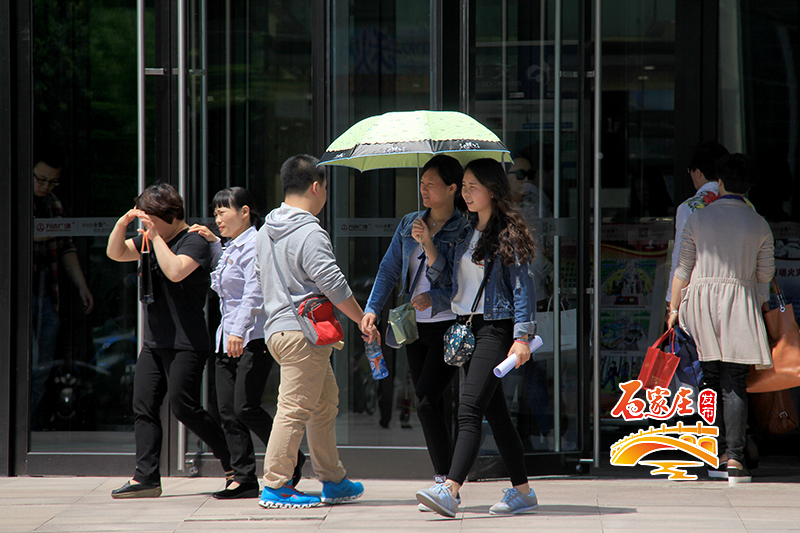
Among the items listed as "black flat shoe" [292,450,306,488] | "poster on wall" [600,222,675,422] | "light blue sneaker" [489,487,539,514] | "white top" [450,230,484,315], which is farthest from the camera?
"poster on wall" [600,222,675,422]

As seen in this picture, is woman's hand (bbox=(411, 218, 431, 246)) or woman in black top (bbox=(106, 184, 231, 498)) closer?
woman's hand (bbox=(411, 218, 431, 246))

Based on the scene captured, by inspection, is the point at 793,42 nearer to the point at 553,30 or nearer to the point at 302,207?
the point at 553,30

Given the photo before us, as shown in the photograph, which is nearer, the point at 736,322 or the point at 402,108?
the point at 736,322

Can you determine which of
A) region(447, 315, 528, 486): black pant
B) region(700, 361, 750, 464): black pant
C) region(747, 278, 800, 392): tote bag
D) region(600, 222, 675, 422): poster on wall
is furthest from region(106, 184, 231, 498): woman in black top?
region(600, 222, 675, 422): poster on wall

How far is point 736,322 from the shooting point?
5.33 metres

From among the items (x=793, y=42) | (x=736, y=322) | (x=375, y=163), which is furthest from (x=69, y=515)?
(x=793, y=42)

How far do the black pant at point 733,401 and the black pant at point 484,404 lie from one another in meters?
1.58

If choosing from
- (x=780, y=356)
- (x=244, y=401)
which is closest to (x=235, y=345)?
(x=244, y=401)

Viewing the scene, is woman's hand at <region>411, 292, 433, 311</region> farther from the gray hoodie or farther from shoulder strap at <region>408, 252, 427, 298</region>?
the gray hoodie

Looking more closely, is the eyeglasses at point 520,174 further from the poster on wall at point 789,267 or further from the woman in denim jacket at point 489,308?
the poster on wall at point 789,267

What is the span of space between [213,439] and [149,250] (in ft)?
3.74

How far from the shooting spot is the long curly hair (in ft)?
14.6

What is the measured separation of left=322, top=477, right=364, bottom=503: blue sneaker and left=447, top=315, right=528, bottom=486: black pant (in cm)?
79

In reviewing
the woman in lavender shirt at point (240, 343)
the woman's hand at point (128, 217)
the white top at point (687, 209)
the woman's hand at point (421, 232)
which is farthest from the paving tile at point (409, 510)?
the woman's hand at point (128, 217)
